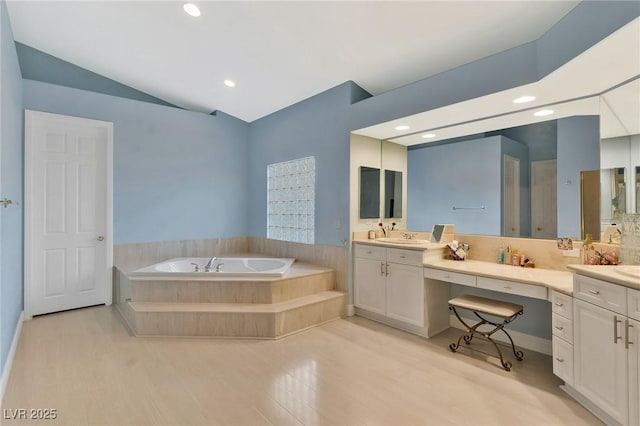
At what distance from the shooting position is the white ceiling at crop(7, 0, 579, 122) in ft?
8.01

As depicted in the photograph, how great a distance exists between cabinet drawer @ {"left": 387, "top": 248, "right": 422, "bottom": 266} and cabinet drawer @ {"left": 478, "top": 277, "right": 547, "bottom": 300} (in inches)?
22.8

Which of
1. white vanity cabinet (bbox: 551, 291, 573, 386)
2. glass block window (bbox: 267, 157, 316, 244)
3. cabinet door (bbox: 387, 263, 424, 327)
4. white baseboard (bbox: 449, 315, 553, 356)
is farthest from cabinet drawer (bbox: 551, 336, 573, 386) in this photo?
glass block window (bbox: 267, 157, 316, 244)

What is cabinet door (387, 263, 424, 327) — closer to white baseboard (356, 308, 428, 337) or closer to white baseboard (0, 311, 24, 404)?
white baseboard (356, 308, 428, 337)

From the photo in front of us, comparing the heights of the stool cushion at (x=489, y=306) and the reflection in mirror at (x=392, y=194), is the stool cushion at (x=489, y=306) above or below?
below

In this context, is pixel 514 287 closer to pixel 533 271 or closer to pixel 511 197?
pixel 533 271

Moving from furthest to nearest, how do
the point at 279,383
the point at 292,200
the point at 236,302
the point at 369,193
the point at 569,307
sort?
1. the point at 292,200
2. the point at 369,193
3. the point at 236,302
4. the point at 279,383
5. the point at 569,307

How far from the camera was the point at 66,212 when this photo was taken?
364cm

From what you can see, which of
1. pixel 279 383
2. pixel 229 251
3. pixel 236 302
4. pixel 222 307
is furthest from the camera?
pixel 229 251

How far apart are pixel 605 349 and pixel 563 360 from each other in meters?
0.36

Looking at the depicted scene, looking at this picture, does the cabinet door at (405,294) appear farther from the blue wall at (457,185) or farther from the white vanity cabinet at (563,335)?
the white vanity cabinet at (563,335)

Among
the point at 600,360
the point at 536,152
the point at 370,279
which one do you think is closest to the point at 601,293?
the point at 600,360

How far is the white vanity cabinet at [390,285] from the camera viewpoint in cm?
302

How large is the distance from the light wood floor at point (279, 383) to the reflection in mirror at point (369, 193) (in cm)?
145

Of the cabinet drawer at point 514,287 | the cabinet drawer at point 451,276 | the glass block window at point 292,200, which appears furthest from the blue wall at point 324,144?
the cabinet drawer at point 514,287
